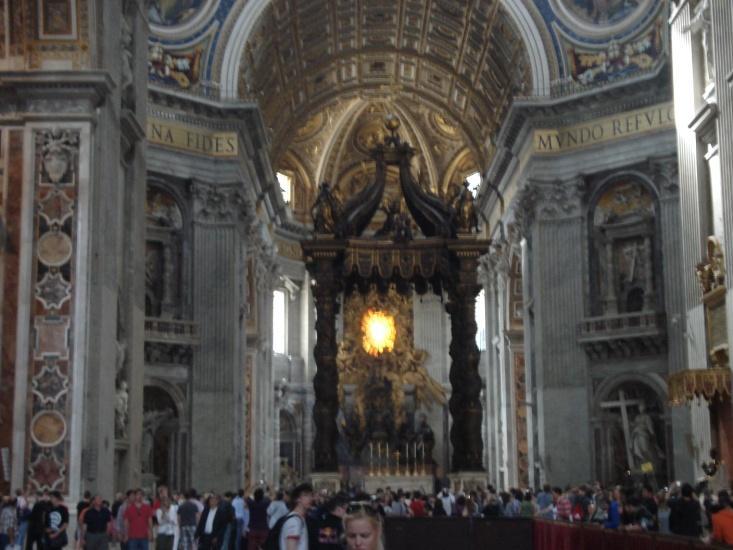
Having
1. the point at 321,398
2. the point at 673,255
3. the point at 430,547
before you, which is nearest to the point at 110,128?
the point at 430,547

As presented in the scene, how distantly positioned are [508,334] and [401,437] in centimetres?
714

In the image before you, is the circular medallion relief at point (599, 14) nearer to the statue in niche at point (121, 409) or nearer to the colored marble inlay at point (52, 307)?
the statue in niche at point (121, 409)

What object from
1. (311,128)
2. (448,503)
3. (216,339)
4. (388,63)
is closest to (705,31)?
(448,503)

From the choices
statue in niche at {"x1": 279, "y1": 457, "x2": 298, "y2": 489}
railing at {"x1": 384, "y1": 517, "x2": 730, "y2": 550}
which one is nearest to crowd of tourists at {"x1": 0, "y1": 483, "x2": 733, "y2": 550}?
railing at {"x1": 384, "y1": 517, "x2": 730, "y2": 550}

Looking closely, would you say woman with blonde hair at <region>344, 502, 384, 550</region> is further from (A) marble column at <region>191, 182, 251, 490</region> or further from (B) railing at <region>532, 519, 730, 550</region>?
(A) marble column at <region>191, 182, 251, 490</region>

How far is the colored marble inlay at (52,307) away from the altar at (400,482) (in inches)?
741

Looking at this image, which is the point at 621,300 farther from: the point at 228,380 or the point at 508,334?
the point at 228,380

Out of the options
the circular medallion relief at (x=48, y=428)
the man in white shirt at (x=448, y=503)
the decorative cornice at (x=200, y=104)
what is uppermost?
the decorative cornice at (x=200, y=104)

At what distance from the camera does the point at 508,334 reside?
113 feet

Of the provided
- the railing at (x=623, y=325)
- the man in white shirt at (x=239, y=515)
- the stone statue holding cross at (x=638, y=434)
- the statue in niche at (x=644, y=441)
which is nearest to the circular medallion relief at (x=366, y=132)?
the railing at (x=623, y=325)

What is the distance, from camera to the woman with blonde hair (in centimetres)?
434

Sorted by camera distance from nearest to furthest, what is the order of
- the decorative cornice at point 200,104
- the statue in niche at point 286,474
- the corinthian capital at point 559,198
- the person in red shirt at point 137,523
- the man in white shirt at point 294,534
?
the man in white shirt at point 294,534, the person in red shirt at point 137,523, the decorative cornice at point 200,104, the corinthian capital at point 559,198, the statue in niche at point 286,474

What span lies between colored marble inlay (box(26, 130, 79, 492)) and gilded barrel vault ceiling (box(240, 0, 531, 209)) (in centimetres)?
1564

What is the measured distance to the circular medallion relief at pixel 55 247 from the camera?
15.0 m
